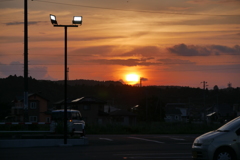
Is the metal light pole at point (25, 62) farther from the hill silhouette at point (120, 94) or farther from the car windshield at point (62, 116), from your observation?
the hill silhouette at point (120, 94)

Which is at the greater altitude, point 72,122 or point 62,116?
point 62,116

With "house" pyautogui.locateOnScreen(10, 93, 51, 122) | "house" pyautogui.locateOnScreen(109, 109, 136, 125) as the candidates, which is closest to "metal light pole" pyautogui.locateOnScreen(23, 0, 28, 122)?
"house" pyautogui.locateOnScreen(10, 93, 51, 122)

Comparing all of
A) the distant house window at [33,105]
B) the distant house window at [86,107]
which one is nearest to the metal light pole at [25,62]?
the distant house window at [86,107]

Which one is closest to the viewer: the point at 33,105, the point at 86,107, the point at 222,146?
the point at 222,146

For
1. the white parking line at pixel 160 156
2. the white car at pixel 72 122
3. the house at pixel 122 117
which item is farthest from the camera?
the house at pixel 122 117

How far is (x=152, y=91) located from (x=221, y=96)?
29.9 metres

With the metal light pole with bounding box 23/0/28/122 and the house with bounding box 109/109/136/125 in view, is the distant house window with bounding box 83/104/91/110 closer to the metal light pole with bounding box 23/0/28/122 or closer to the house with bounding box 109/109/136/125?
the house with bounding box 109/109/136/125

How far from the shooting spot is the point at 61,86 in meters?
147

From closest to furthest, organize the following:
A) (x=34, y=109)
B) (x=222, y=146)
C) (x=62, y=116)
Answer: (x=222, y=146) < (x=62, y=116) < (x=34, y=109)

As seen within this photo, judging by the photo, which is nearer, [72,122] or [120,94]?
[72,122]

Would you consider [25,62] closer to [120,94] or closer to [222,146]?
[222,146]

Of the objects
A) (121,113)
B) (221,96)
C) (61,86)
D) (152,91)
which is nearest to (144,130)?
(121,113)

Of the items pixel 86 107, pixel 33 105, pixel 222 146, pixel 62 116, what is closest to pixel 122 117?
pixel 86 107

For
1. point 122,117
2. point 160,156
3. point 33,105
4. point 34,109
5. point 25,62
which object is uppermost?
point 25,62
